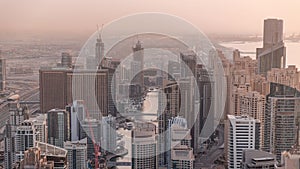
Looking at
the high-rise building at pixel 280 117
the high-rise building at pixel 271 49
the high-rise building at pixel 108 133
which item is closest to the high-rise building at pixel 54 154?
the high-rise building at pixel 108 133

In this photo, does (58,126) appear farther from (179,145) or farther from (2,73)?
(179,145)

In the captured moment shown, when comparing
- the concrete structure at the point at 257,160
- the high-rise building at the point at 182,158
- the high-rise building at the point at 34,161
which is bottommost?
the high-rise building at the point at 182,158

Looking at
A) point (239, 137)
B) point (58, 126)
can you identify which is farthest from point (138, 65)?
point (239, 137)

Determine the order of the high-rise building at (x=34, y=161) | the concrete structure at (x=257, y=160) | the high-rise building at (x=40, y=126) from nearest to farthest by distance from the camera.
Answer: the high-rise building at (x=34, y=161) → the concrete structure at (x=257, y=160) → the high-rise building at (x=40, y=126)

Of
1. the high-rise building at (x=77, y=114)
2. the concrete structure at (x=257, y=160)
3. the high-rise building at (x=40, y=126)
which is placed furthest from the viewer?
the high-rise building at (x=77, y=114)

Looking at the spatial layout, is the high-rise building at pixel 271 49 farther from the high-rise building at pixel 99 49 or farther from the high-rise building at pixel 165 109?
the high-rise building at pixel 99 49

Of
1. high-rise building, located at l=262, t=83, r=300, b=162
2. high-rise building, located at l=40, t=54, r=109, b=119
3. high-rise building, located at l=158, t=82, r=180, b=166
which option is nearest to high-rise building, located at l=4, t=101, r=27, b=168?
high-rise building, located at l=40, t=54, r=109, b=119
